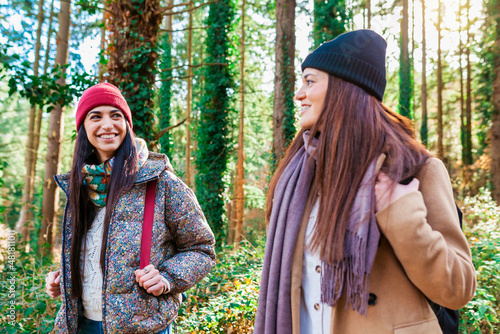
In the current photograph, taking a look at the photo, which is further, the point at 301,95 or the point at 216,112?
the point at 216,112

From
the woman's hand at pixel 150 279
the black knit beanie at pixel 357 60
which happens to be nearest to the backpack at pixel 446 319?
the black knit beanie at pixel 357 60

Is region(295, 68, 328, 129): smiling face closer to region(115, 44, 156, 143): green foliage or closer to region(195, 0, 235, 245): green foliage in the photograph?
region(115, 44, 156, 143): green foliage

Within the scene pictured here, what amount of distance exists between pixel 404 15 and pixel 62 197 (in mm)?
21491

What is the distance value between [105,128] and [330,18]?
34.1 ft

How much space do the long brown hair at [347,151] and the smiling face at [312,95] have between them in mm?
26

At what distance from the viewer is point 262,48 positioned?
1800 centimetres

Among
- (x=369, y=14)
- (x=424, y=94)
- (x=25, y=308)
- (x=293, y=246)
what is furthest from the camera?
(x=424, y=94)

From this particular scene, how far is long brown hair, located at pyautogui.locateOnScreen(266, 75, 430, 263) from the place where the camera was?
1.50m

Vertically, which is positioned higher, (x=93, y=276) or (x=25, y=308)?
(x=93, y=276)

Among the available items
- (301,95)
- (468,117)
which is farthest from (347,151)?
(468,117)

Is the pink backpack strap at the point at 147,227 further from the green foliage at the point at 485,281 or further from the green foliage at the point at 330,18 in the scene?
the green foliage at the point at 330,18

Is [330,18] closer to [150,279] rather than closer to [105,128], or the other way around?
[105,128]

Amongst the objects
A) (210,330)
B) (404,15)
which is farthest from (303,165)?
(404,15)

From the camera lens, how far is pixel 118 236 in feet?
6.62
